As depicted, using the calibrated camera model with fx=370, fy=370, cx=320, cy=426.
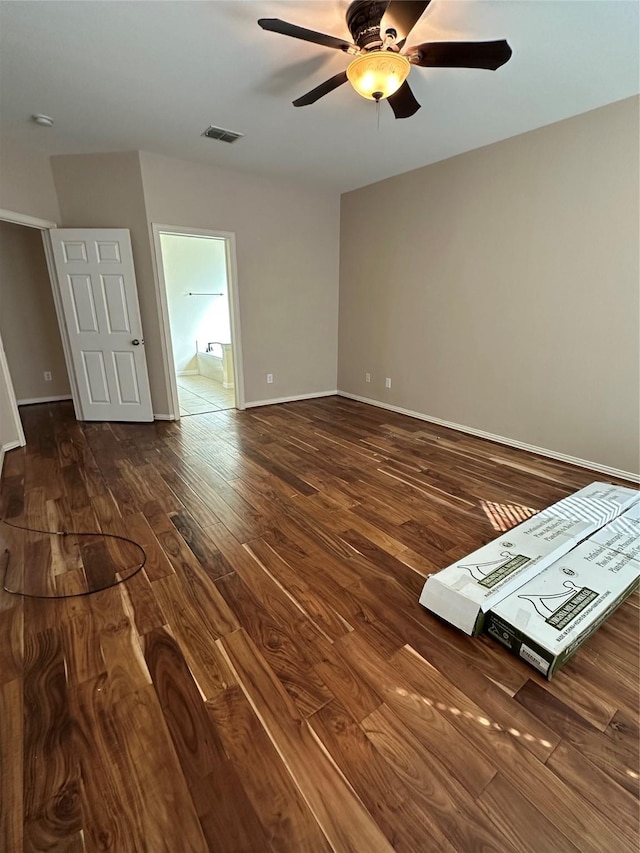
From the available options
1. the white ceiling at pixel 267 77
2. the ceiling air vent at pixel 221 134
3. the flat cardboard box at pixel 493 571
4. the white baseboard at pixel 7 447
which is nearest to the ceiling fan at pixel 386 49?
the white ceiling at pixel 267 77

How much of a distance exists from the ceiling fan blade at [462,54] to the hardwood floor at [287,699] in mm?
2460

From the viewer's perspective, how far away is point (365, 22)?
1882mm

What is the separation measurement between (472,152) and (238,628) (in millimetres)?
4384

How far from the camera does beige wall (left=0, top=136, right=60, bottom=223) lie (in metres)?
3.57

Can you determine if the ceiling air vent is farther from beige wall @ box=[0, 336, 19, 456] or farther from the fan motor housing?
beige wall @ box=[0, 336, 19, 456]

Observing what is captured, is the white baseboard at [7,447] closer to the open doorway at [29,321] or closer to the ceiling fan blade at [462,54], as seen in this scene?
the open doorway at [29,321]

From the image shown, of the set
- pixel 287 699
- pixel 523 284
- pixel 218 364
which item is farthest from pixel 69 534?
pixel 218 364

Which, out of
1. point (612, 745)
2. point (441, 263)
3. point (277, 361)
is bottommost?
point (612, 745)

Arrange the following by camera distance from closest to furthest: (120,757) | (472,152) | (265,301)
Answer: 1. (120,757)
2. (472,152)
3. (265,301)

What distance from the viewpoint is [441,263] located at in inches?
158

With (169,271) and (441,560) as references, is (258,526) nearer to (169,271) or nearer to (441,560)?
(441,560)

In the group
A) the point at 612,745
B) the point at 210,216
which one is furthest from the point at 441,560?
the point at 210,216

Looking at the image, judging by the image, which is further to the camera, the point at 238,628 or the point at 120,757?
the point at 238,628

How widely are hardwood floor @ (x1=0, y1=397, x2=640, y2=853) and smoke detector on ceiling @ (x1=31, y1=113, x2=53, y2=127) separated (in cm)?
307
